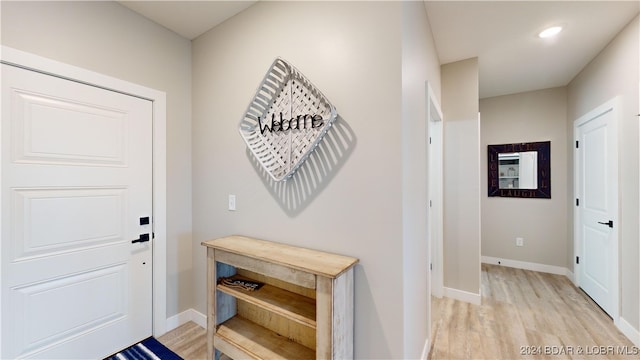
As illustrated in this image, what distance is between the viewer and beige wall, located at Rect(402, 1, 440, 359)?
1.39 meters

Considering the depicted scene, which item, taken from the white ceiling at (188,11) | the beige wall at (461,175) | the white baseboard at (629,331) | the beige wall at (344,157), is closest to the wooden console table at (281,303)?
the beige wall at (344,157)

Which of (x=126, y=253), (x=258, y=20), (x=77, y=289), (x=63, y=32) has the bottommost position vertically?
(x=77, y=289)

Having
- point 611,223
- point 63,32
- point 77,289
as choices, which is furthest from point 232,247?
point 611,223

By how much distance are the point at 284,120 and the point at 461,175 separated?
7.19 ft

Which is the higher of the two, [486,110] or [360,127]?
[486,110]

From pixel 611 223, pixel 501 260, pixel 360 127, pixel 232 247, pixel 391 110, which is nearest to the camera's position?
pixel 391 110

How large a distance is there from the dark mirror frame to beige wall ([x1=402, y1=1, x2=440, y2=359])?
2815mm

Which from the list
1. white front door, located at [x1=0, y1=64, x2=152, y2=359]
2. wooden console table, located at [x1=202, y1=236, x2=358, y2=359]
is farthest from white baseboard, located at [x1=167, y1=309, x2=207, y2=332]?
wooden console table, located at [x1=202, y1=236, x2=358, y2=359]

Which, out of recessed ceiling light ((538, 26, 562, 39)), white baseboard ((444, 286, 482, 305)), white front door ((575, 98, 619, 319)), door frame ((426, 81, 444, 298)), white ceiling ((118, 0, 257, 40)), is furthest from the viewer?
door frame ((426, 81, 444, 298))

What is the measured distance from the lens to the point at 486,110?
13.5 feet

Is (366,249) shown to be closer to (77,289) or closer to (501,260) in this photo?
(77,289)

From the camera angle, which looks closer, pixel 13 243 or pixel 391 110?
pixel 391 110

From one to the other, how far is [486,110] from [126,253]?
16.4 ft

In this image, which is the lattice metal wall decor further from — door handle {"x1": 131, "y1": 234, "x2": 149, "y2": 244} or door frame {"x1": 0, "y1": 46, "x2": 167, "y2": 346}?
door handle {"x1": 131, "y1": 234, "x2": 149, "y2": 244}
